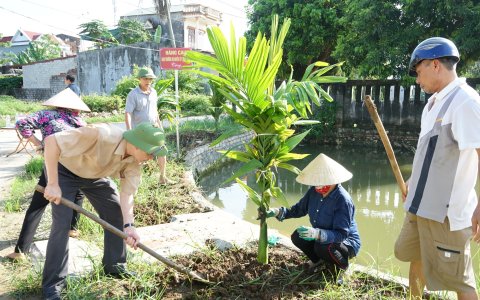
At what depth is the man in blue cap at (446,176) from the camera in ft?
7.23

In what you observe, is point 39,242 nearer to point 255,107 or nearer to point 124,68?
point 255,107

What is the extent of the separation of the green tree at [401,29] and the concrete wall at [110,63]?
12773 mm

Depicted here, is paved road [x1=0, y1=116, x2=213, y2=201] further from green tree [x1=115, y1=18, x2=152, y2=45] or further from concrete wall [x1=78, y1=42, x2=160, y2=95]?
A: green tree [x1=115, y1=18, x2=152, y2=45]

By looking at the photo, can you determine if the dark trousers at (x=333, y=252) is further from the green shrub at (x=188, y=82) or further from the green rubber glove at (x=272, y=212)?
the green shrub at (x=188, y=82)

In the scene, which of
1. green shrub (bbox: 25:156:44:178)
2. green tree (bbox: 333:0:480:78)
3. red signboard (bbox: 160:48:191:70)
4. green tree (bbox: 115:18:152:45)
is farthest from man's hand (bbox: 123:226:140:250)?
green tree (bbox: 115:18:152:45)

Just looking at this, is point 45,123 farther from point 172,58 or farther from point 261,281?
point 172,58

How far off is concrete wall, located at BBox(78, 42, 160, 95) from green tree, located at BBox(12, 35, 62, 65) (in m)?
15.0

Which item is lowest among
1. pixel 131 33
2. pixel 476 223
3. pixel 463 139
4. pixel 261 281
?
pixel 261 281

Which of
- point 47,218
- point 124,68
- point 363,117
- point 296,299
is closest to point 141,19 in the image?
point 124,68

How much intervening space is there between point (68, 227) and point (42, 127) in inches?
51.3

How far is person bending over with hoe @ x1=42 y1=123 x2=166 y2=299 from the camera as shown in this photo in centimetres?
259

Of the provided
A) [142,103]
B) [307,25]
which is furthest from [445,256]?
[307,25]

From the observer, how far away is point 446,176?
88.8 inches

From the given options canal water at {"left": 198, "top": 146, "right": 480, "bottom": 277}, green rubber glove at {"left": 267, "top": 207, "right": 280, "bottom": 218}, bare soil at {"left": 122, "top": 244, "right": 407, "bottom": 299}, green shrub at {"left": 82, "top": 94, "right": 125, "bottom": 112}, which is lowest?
canal water at {"left": 198, "top": 146, "right": 480, "bottom": 277}
